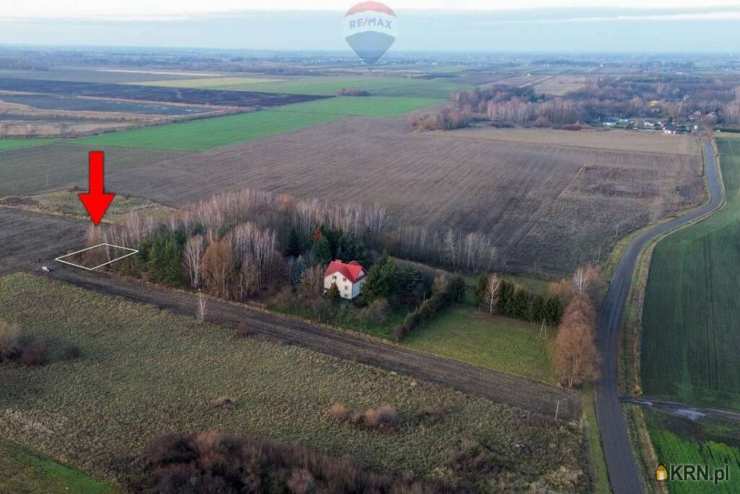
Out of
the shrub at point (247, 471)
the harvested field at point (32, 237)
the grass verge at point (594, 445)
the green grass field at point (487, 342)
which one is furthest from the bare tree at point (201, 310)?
the grass verge at point (594, 445)

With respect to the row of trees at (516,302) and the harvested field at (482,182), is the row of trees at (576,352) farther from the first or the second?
the harvested field at (482,182)

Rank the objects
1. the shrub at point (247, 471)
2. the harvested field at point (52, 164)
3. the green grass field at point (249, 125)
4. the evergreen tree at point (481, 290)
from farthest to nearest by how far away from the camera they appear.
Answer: the green grass field at point (249, 125)
the harvested field at point (52, 164)
the evergreen tree at point (481, 290)
the shrub at point (247, 471)

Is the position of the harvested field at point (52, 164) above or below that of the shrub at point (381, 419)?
above

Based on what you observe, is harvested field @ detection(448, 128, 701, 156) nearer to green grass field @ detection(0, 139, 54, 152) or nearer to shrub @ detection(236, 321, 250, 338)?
green grass field @ detection(0, 139, 54, 152)

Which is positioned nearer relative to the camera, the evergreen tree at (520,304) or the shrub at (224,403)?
the shrub at (224,403)

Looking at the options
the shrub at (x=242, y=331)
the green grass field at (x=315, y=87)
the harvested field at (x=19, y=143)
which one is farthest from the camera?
the green grass field at (x=315, y=87)

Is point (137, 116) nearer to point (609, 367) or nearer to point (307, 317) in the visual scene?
point (307, 317)

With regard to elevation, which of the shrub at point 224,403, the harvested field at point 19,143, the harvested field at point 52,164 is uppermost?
the harvested field at point 19,143
